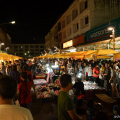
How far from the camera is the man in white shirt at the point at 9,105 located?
1125 millimetres

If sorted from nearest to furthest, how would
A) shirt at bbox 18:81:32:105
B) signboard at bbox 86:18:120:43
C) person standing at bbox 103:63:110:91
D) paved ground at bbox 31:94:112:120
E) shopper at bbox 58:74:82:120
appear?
shopper at bbox 58:74:82:120 → shirt at bbox 18:81:32:105 → paved ground at bbox 31:94:112:120 → person standing at bbox 103:63:110:91 → signboard at bbox 86:18:120:43

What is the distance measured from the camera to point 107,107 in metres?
5.24

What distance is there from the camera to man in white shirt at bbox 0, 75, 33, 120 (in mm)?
1125

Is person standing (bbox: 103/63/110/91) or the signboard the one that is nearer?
person standing (bbox: 103/63/110/91)

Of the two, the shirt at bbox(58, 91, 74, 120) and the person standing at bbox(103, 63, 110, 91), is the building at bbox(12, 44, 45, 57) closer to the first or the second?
the person standing at bbox(103, 63, 110, 91)

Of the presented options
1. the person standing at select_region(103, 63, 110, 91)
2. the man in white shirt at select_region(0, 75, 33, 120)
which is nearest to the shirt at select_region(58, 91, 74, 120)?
the man in white shirt at select_region(0, 75, 33, 120)

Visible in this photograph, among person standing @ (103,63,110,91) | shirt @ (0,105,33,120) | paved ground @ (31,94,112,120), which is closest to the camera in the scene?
shirt @ (0,105,33,120)

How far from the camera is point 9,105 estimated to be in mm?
1202

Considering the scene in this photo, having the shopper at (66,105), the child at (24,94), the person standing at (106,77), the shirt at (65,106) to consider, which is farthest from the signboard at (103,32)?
the shirt at (65,106)

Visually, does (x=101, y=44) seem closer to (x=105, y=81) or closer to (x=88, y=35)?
(x=88, y=35)

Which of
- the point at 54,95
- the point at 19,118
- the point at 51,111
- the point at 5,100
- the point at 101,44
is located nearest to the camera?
the point at 19,118

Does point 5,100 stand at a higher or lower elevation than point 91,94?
higher

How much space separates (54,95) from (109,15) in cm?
1733

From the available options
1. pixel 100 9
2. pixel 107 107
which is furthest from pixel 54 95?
pixel 100 9
